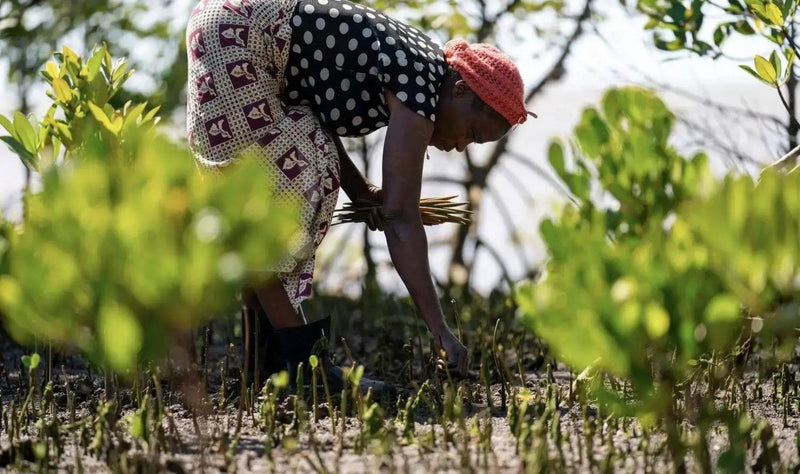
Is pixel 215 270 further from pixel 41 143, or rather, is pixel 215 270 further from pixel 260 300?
pixel 260 300

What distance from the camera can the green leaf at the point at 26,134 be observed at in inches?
104

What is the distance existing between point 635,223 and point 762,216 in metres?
0.39

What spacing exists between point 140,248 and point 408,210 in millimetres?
1411

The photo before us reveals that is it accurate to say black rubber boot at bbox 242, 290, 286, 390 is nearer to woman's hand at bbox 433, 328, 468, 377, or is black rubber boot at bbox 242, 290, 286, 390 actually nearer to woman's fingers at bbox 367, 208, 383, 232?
woman's fingers at bbox 367, 208, 383, 232

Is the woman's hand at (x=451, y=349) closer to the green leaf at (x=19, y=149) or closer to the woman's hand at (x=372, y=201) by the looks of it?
the woman's hand at (x=372, y=201)

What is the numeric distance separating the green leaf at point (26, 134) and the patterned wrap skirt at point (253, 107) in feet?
1.83

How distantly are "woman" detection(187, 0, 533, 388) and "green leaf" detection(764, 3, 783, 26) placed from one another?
29.5 inches

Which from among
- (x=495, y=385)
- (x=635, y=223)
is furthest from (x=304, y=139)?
(x=635, y=223)

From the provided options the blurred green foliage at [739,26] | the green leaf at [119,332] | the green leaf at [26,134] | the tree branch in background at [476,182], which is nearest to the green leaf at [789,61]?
the blurred green foliage at [739,26]

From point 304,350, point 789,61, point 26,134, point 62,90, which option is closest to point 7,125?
point 26,134

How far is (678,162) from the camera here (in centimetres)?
189

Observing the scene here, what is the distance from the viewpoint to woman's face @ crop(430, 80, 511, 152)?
3.01 meters

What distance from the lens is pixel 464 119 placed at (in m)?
3.02

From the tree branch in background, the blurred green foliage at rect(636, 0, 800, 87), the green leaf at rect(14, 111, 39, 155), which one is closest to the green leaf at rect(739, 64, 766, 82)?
the blurred green foliage at rect(636, 0, 800, 87)
